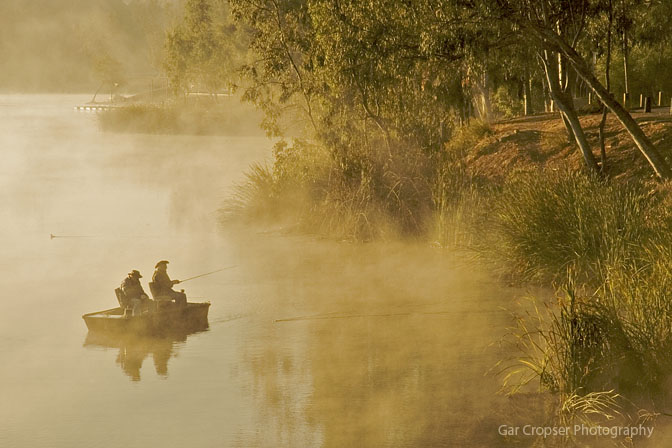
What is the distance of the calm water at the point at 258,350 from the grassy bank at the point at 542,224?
2.41ft

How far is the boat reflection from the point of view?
614 inches

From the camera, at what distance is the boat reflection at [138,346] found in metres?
15.6

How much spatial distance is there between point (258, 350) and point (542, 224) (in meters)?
6.30

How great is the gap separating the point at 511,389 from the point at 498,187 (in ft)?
40.1

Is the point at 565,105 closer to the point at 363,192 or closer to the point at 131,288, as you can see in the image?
the point at 363,192

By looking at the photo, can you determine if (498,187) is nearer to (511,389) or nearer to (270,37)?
(270,37)

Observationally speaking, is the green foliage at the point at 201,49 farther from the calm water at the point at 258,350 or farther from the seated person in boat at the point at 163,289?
the seated person in boat at the point at 163,289

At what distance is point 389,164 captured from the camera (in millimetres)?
26016

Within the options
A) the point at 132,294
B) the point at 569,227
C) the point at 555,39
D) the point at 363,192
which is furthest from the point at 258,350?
the point at 363,192

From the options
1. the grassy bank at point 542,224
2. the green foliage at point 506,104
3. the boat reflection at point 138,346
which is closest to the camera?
the grassy bank at point 542,224

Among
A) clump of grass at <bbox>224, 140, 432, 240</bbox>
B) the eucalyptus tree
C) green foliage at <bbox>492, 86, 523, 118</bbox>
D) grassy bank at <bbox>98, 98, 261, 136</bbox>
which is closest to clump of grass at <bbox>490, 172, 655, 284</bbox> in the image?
the eucalyptus tree

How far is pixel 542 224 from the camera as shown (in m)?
18.8

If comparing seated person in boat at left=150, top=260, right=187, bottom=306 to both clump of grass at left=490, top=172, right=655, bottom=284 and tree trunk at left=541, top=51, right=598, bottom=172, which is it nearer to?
clump of grass at left=490, top=172, right=655, bottom=284

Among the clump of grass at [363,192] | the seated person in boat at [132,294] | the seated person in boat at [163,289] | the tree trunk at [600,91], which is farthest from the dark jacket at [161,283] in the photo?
the tree trunk at [600,91]
